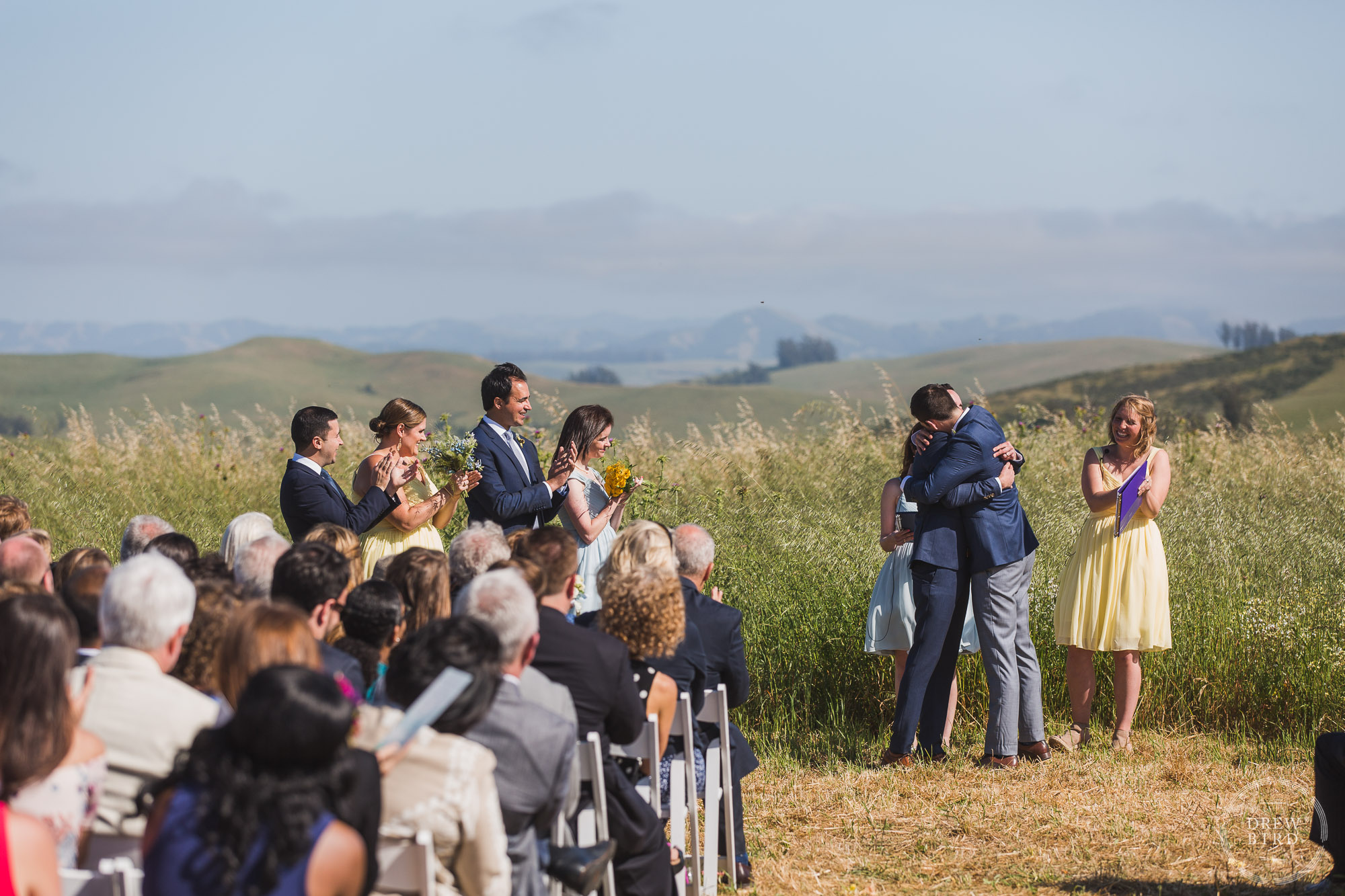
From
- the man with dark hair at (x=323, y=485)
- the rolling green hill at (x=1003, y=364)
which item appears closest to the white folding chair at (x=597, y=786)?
the man with dark hair at (x=323, y=485)

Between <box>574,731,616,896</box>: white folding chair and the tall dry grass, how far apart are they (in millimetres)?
2943

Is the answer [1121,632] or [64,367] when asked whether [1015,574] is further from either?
[64,367]

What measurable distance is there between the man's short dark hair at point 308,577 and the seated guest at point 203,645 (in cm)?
32

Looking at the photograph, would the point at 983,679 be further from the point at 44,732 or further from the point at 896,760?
the point at 44,732

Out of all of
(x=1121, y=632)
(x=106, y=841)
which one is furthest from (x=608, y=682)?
(x=1121, y=632)

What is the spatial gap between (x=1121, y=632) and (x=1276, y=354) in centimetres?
7030

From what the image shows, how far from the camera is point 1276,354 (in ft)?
221

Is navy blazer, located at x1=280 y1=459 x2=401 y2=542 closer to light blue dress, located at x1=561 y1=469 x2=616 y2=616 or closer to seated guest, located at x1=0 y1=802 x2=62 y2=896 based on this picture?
light blue dress, located at x1=561 y1=469 x2=616 y2=616

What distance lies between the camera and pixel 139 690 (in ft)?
9.71

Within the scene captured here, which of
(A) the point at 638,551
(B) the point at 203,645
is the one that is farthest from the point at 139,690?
(A) the point at 638,551

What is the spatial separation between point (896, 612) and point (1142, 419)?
170 cm

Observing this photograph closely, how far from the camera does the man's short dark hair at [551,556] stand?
163 inches

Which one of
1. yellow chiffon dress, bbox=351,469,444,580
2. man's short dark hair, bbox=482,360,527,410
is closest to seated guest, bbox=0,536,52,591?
yellow chiffon dress, bbox=351,469,444,580

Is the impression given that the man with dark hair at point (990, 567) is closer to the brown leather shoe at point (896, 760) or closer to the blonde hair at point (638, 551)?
the brown leather shoe at point (896, 760)
